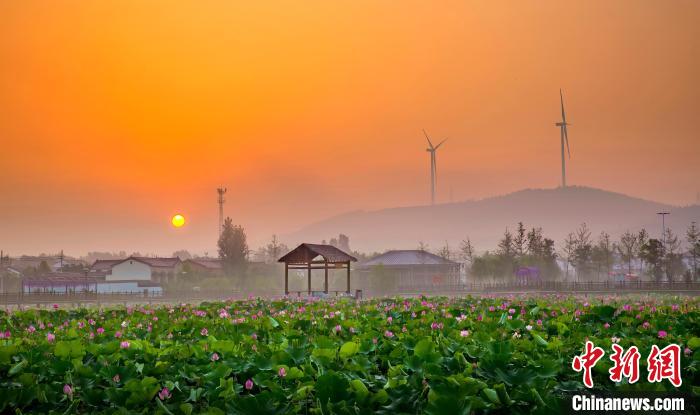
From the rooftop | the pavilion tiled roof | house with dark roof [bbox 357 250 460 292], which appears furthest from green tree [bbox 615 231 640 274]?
the pavilion tiled roof

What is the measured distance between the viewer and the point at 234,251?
103 meters

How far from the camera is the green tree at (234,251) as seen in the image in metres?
103

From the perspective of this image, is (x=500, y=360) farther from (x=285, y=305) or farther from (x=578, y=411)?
(x=285, y=305)

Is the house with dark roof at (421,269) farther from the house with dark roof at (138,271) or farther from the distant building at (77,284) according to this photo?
the distant building at (77,284)

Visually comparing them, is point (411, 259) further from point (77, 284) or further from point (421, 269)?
point (77, 284)

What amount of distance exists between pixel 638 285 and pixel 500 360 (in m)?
73.1

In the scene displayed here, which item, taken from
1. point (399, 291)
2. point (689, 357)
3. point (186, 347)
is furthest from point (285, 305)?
point (399, 291)

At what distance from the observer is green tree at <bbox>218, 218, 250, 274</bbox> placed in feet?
337

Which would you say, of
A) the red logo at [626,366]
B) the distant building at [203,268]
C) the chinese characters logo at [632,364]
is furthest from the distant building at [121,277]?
the red logo at [626,366]

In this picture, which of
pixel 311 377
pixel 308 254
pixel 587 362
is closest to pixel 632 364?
pixel 587 362

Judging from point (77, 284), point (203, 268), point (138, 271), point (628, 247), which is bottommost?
point (77, 284)

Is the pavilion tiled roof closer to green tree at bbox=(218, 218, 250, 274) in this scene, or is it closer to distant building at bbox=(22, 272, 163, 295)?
distant building at bbox=(22, 272, 163, 295)

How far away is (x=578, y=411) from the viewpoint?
22.3 ft

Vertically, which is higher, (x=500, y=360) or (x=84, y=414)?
(x=500, y=360)
